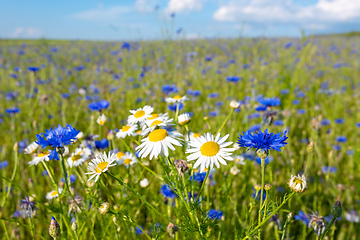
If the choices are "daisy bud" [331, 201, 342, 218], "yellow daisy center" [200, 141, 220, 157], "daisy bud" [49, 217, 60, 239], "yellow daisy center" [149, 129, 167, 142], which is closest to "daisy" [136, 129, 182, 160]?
"yellow daisy center" [149, 129, 167, 142]

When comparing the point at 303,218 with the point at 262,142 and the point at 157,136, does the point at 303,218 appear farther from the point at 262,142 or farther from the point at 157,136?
the point at 157,136

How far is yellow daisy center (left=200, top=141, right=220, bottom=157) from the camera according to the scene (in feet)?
2.80

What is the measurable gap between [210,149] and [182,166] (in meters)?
0.20

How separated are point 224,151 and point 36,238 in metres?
1.75

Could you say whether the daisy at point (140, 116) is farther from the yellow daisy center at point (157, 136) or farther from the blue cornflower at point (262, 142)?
the blue cornflower at point (262, 142)

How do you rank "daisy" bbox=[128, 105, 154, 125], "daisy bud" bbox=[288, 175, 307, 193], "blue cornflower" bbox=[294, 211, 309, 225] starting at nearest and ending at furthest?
"daisy bud" bbox=[288, 175, 307, 193], "daisy" bbox=[128, 105, 154, 125], "blue cornflower" bbox=[294, 211, 309, 225]

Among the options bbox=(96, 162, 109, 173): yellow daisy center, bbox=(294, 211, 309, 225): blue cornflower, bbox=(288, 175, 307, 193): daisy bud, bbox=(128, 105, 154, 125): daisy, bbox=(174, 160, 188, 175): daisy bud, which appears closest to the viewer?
bbox=(288, 175, 307, 193): daisy bud

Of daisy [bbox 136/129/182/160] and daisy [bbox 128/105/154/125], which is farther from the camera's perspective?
daisy [bbox 128/105/154/125]

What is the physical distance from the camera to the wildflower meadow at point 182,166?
3.05ft

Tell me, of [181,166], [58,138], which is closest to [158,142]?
[181,166]

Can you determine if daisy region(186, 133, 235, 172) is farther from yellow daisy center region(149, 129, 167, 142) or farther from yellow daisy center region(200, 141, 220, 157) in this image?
yellow daisy center region(149, 129, 167, 142)

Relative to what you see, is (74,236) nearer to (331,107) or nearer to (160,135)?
(160,135)

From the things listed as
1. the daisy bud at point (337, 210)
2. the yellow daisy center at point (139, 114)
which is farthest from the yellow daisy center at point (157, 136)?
the daisy bud at point (337, 210)

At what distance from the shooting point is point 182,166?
100 cm
